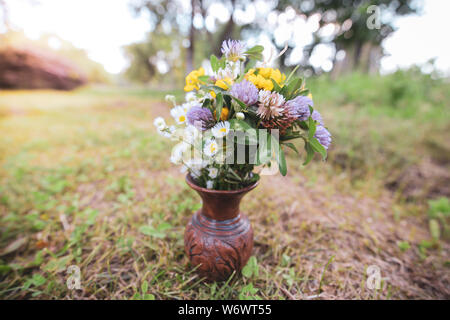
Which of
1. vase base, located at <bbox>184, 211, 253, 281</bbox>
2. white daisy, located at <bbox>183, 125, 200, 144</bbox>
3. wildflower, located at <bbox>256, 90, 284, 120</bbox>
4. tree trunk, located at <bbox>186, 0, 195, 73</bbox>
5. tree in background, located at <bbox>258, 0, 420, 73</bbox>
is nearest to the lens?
wildflower, located at <bbox>256, 90, 284, 120</bbox>

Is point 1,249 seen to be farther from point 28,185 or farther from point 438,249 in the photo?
point 438,249

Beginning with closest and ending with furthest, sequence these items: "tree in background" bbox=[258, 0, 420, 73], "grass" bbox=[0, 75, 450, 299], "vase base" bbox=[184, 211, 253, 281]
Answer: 1. "vase base" bbox=[184, 211, 253, 281]
2. "grass" bbox=[0, 75, 450, 299]
3. "tree in background" bbox=[258, 0, 420, 73]

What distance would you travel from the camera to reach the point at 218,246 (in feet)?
3.04

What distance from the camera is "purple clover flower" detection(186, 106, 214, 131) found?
0.75 metres

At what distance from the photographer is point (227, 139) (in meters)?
0.79

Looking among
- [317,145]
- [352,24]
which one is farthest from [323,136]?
[352,24]

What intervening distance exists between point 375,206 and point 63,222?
2576 mm

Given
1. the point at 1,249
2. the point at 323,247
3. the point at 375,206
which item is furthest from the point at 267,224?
the point at 1,249

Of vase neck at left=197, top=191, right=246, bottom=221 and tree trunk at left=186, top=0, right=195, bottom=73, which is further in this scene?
tree trunk at left=186, top=0, right=195, bottom=73

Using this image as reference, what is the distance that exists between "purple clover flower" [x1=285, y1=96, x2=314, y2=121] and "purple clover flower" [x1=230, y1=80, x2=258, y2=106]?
120 mm

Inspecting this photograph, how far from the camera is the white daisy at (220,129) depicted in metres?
0.71

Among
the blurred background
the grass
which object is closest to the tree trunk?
the blurred background

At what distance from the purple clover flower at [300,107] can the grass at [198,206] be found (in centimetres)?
78

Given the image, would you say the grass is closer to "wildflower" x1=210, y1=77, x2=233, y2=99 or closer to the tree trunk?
"wildflower" x1=210, y1=77, x2=233, y2=99
